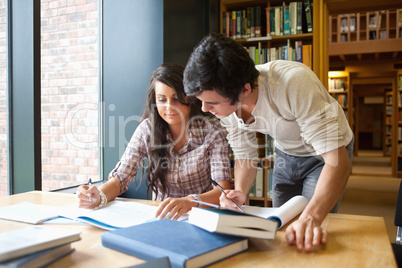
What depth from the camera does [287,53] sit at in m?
3.22

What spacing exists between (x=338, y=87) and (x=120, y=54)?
6.58 meters

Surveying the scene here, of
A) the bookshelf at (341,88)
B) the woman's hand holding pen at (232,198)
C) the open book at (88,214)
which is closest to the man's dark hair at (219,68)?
the woman's hand holding pen at (232,198)

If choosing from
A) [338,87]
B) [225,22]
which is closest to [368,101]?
[338,87]

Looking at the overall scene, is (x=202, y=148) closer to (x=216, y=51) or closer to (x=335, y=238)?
(x=216, y=51)

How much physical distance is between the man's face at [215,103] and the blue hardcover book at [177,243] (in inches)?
18.2

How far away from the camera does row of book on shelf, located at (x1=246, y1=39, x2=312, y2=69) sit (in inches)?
124

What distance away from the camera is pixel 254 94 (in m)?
1.25

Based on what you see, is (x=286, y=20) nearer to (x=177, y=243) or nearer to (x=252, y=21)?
(x=252, y=21)

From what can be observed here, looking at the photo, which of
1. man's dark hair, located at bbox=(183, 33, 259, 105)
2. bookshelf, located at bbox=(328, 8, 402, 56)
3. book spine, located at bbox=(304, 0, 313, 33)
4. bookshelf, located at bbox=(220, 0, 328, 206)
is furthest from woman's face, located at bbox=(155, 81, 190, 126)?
bookshelf, located at bbox=(328, 8, 402, 56)

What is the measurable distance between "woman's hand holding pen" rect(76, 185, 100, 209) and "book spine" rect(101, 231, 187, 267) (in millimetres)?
426

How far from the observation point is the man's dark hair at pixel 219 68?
1092 millimetres

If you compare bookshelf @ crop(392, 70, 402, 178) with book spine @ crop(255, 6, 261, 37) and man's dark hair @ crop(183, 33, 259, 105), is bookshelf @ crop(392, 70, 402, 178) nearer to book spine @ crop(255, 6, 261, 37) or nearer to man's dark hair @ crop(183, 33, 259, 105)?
book spine @ crop(255, 6, 261, 37)

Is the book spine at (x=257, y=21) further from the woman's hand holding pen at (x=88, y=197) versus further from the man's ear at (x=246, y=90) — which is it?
the woman's hand holding pen at (x=88, y=197)

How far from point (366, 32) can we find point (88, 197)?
24.7 ft
